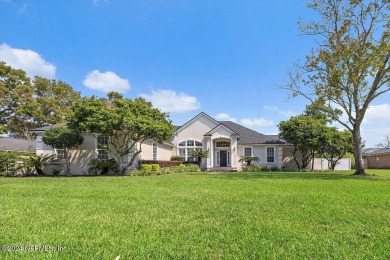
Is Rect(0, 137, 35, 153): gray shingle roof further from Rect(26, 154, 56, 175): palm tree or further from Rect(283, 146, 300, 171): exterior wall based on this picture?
Rect(283, 146, 300, 171): exterior wall

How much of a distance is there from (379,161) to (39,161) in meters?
44.5

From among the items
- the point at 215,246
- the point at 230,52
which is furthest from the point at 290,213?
the point at 230,52

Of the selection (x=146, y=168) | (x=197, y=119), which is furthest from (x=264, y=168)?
(x=146, y=168)

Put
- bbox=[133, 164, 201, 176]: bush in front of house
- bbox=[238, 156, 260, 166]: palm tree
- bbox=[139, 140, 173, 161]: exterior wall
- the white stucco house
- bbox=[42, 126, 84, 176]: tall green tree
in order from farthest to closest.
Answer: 1. the white stucco house
2. bbox=[238, 156, 260, 166]: palm tree
3. bbox=[139, 140, 173, 161]: exterior wall
4. bbox=[133, 164, 201, 176]: bush in front of house
5. bbox=[42, 126, 84, 176]: tall green tree

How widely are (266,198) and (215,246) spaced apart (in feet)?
14.8

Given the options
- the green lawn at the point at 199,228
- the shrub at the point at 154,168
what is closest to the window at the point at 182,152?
the shrub at the point at 154,168

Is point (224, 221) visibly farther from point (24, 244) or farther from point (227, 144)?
point (227, 144)

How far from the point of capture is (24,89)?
1232 inches

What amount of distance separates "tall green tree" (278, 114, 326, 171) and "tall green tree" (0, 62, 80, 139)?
2334cm

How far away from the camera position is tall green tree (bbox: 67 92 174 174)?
1794cm

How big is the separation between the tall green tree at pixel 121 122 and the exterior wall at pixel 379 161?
1362 inches

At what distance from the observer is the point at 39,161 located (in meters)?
20.2

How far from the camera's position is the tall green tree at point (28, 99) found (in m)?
30.6

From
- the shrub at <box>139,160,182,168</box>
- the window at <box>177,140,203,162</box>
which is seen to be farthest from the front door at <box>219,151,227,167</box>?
the shrub at <box>139,160,182,168</box>
